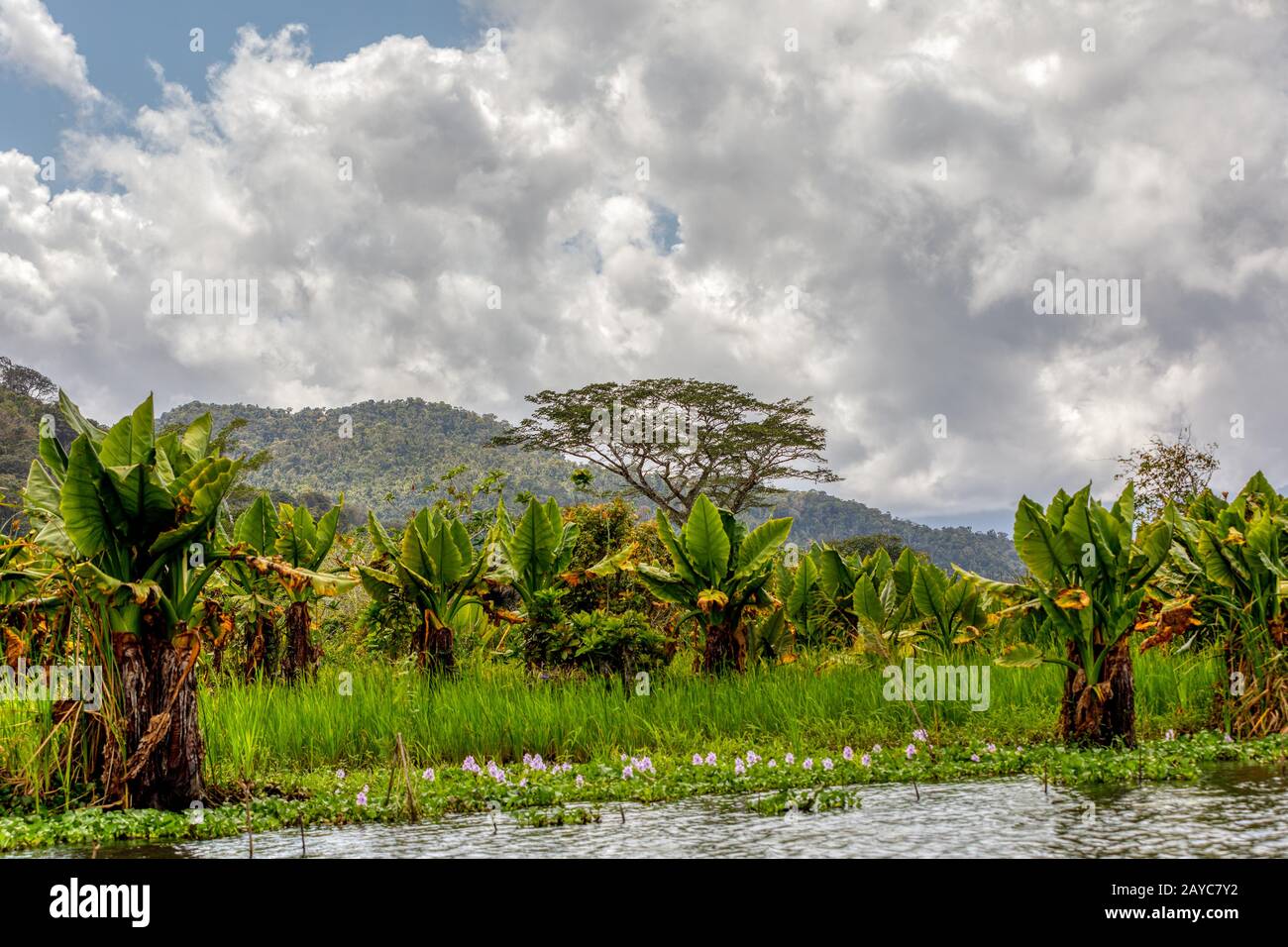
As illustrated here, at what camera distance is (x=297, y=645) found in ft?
33.9

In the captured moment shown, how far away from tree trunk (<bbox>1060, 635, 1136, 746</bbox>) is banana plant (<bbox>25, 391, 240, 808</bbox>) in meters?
5.47

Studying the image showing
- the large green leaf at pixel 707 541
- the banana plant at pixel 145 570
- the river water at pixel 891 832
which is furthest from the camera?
the large green leaf at pixel 707 541

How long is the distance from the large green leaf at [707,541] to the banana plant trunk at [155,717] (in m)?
5.03

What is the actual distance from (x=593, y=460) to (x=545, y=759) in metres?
37.3

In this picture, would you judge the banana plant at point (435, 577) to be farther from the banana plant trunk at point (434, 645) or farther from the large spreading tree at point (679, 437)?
the large spreading tree at point (679, 437)

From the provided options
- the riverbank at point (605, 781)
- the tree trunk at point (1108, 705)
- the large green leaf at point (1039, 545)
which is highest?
the large green leaf at point (1039, 545)

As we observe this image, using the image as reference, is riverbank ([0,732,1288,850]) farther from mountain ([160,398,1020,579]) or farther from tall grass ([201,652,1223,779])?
mountain ([160,398,1020,579])

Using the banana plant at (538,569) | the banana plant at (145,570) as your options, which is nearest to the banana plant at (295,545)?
the banana plant at (538,569)

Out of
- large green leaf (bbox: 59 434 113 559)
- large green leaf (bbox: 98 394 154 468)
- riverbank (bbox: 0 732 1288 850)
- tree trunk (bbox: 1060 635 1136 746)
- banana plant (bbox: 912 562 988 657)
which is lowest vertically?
riverbank (bbox: 0 732 1288 850)

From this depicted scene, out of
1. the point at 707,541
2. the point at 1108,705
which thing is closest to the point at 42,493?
the point at 707,541

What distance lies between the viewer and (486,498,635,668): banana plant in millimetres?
9820

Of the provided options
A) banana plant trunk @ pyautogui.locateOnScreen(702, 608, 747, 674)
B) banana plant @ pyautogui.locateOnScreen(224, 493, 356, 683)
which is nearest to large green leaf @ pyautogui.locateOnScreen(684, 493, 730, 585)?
banana plant trunk @ pyautogui.locateOnScreen(702, 608, 747, 674)

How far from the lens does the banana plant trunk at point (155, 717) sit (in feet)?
17.8
